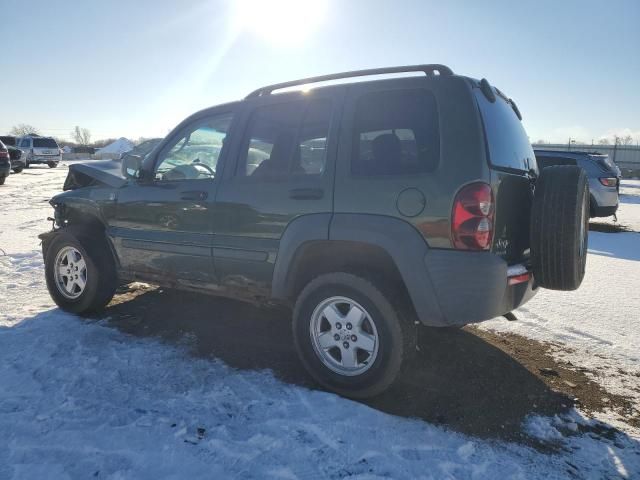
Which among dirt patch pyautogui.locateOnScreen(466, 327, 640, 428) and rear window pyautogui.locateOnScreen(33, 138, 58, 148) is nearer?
dirt patch pyautogui.locateOnScreen(466, 327, 640, 428)

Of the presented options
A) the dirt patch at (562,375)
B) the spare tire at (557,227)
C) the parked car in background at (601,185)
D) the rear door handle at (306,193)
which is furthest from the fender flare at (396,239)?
the parked car in background at (601,185)

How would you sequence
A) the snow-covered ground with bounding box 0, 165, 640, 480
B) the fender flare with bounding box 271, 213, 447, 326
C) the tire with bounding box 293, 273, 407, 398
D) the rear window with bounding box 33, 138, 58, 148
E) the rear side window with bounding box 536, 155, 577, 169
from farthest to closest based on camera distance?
the rear window with bounding box 33, 138, 58, 148 < the rear side window with bounding box 536, 155, 577, 169 < the tire with bounding box 293, 273, 407, 398 < the fender flare with bounding box 271, 213, 447, 326 < the snow-covered ground with bounding box 0, 165, 640, 480

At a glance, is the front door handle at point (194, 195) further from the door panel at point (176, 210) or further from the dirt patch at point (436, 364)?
the dirt patch at point (436, 364)

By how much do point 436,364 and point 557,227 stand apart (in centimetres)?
131

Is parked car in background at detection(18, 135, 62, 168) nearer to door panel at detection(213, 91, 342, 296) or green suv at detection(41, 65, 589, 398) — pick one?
green suv at detection(41, 65, 589, 398)

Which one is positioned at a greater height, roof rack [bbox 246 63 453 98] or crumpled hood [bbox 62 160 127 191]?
roof rack [bbox 246 63 453 98]

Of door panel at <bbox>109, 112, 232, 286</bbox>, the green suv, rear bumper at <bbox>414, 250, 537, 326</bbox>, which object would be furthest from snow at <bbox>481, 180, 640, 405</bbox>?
door panel at <bbox>109, 112, 232, 286</bbox>

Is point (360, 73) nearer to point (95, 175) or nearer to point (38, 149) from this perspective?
point (95, 175)

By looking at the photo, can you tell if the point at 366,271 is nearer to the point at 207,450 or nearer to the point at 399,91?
the point at 399,91

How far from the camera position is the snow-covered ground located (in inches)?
87.8


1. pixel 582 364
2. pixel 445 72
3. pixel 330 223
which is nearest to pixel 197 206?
pixel 330 223

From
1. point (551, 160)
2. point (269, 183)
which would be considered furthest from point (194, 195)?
point (551, 160)

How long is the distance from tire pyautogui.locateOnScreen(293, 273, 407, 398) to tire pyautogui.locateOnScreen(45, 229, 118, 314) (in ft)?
7.11

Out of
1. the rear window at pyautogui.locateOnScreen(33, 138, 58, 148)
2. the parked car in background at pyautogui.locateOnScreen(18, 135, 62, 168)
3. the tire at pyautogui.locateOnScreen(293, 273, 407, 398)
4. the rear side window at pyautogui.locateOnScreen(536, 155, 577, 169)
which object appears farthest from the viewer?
the rear window at pyautogui.locateOnScreen(33, 138, 58, 148)
